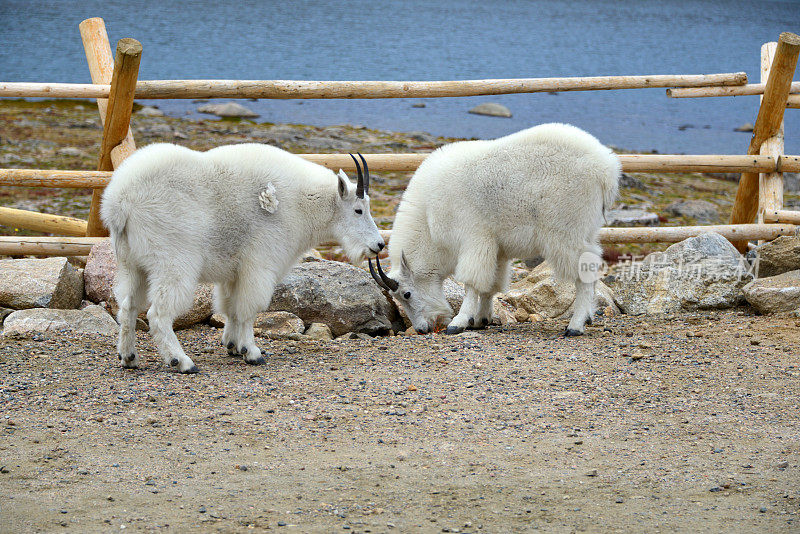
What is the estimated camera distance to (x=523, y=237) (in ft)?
24.0

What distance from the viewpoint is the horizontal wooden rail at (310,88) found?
883 cm

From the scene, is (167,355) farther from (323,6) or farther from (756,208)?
(323,6)

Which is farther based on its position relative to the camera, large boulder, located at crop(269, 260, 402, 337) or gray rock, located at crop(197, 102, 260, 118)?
gray rock, located at crop(197, 102, 260, 118)

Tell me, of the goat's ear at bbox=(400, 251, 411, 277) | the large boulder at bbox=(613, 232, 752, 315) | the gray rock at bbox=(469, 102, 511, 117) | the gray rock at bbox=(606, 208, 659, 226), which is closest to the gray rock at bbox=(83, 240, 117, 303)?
the goat's ear at bbox=(400, 251, 411, 277)

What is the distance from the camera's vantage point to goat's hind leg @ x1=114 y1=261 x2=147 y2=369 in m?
6.18

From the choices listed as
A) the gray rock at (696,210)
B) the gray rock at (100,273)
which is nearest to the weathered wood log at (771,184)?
the gray rock at (696,210)

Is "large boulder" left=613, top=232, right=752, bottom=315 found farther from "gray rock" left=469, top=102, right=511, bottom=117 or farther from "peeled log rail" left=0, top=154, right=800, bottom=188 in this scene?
"gray rock" left=469, top=102, right=511, bottom=117

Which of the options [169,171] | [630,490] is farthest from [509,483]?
[169,171]

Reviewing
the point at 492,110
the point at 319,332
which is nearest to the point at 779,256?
the point at 319,332

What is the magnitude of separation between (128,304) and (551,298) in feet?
13.7

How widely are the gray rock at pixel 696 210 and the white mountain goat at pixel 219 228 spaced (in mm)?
10684

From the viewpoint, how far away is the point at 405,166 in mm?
9227

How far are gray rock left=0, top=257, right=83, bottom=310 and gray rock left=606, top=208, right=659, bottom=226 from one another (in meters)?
9.06

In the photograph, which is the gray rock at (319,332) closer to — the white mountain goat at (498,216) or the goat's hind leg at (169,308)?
the white mountain goat at (498,216)
